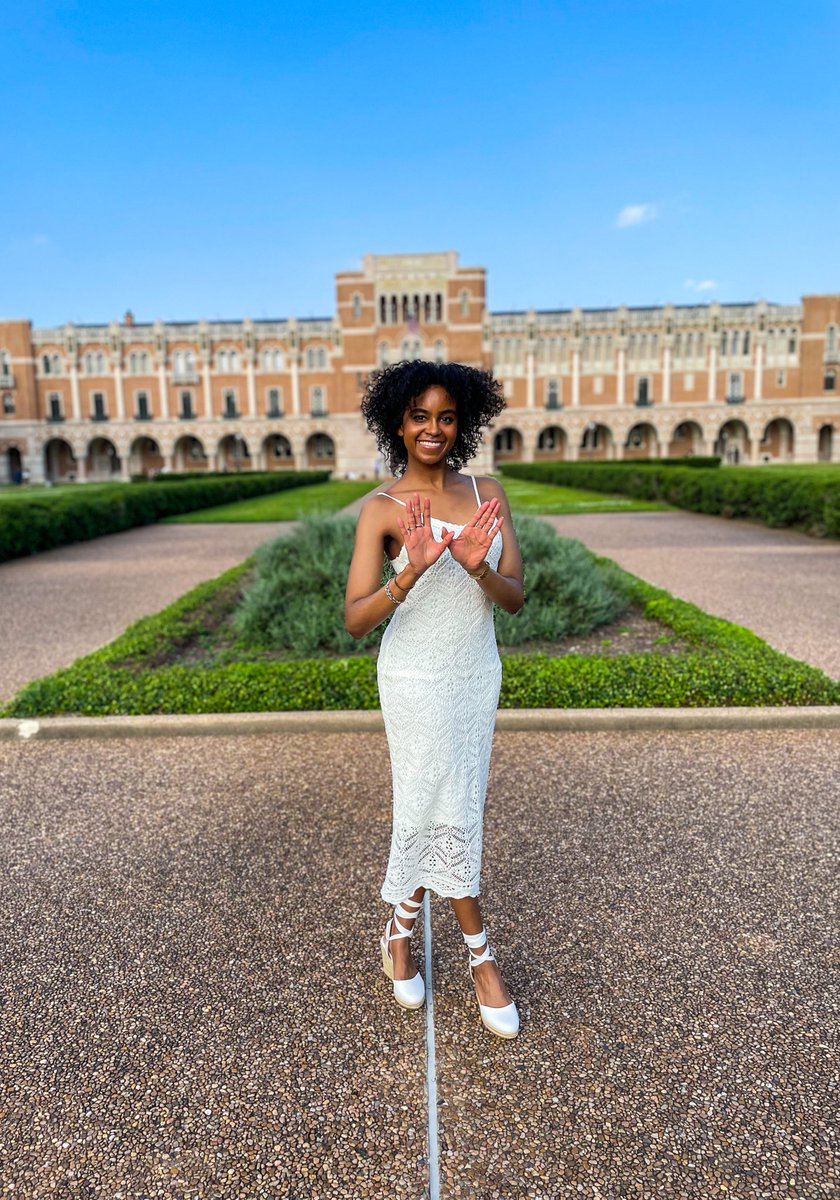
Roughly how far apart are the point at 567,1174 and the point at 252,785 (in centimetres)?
260

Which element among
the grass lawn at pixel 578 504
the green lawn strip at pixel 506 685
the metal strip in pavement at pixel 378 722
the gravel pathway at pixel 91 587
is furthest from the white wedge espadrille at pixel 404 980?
the grass lawn at pixel 578 504

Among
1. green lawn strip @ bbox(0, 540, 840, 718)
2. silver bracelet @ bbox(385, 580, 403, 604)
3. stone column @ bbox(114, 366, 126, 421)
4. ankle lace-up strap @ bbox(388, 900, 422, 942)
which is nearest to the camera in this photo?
silver bracelet @ bbox(385, 580, 403, 604)

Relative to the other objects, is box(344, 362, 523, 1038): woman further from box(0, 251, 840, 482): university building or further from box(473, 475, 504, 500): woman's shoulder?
box(0, 251, 840, 482): university building

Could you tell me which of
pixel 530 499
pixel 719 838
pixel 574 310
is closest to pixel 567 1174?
pixel 719 838

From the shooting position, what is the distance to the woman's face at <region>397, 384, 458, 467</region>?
90.0 inches

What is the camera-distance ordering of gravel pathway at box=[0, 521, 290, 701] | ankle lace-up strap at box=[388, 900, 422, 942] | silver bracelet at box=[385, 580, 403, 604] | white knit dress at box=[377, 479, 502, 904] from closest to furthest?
silver bracelet at box=[385, 580, 403, 604], white knit dress at box=[377, 479, 502, 904], ankle lace-up strap at box=[388, 900, 422, 942], gravel pathway at box=[0, 521, 290, 701]

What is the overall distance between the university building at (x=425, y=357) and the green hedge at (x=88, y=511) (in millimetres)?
31281

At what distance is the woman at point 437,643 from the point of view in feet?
7.41

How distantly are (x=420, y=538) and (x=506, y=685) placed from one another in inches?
125

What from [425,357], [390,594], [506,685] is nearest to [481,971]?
[390,594]

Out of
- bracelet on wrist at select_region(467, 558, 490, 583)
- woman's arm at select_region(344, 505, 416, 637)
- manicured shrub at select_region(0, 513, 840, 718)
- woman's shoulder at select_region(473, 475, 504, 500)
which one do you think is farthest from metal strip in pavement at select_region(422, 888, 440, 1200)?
manicured shrub at select_region(0, 513, 840, 718)

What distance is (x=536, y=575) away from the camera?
744 centimetres

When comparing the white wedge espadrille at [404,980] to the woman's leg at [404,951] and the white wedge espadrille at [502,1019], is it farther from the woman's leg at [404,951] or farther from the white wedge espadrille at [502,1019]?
the white wedge espadrille at [502,1019]

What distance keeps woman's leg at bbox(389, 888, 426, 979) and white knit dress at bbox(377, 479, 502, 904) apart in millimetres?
73
